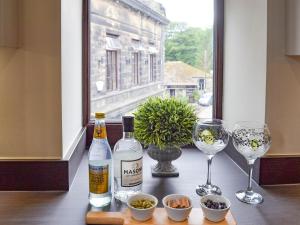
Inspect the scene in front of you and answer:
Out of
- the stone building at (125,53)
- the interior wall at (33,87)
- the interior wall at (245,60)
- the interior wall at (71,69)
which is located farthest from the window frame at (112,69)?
the interior wall at (33,87)

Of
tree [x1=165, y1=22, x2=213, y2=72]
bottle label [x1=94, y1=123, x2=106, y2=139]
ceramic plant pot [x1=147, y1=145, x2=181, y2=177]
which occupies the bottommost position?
ceramic plant pot [x1=147, y1=145, x2=181, y2=177]

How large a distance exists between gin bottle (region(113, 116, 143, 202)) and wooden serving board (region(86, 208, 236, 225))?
11cm

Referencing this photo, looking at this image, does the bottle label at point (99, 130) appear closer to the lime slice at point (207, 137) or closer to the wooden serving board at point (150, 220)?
the wooden serving board at point (150, 220)

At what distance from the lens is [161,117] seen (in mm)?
1337

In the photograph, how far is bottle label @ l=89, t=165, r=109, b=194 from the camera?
108cm

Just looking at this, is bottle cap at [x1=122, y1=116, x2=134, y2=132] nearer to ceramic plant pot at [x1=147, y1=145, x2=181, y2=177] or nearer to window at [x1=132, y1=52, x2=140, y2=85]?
ceramic plant pot at [x1=147, y1=145, x2=181, y2=177]

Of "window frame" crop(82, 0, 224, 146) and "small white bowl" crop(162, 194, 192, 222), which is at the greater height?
"window frame" crop(82, 0, 224, 146)

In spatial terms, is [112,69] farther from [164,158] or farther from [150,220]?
[150,220]

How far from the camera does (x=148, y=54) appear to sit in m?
1.88

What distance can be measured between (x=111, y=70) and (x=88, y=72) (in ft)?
0.38

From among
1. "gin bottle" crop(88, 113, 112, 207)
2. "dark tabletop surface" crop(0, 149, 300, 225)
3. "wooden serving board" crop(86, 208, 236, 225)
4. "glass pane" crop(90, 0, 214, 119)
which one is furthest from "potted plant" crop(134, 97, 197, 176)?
"glass pane" crop(90, 0, 214, 119)

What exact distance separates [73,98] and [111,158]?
1.47 feet

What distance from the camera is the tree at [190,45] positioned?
1854 millimetres

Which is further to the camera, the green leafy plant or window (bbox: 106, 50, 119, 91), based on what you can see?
window (bbox: 106, 50, 119, 91)
